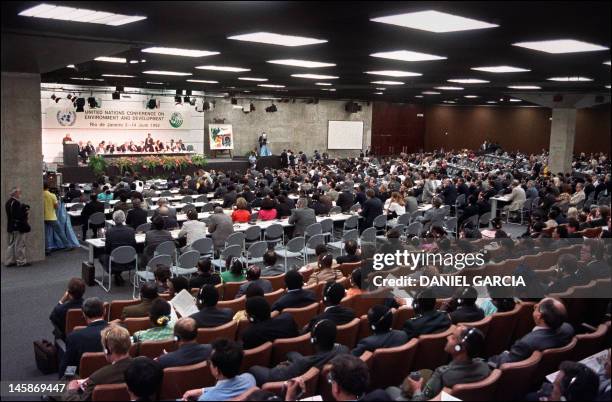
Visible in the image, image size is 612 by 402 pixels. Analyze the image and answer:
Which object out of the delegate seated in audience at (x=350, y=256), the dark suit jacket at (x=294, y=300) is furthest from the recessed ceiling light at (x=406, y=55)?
the dark suit jacket at (x=294, y=300)

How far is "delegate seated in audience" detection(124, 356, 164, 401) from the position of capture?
376 centimetres

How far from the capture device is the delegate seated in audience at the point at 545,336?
4.93 meters

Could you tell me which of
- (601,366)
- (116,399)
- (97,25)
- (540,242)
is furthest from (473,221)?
(116,399)

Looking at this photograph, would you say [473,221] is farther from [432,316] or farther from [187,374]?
[187,374]

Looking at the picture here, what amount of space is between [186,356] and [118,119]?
23.9 metres

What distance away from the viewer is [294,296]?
641 centimetres

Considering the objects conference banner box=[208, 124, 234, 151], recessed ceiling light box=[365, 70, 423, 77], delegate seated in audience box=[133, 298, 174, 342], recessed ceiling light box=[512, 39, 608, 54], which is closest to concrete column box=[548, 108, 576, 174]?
recessed ceiling light box=[365, 70, 423, 77]

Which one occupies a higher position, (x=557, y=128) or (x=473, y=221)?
(x=557, y=128)

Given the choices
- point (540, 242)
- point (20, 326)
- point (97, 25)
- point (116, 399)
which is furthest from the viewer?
point (540, 242)

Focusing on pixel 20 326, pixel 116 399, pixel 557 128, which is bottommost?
pixel 20 326

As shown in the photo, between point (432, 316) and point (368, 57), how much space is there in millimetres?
5989

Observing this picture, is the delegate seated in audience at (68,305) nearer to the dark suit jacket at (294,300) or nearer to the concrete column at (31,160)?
the dark suit jacket at (294,300)

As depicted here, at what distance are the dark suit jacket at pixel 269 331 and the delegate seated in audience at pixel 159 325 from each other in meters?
0.82

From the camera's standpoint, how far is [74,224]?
1399cm
